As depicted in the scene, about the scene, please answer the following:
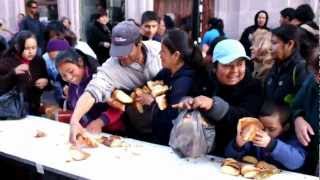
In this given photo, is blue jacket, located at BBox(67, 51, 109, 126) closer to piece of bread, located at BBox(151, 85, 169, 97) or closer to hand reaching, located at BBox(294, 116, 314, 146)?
piece of bread, located at BBox(151, 85, 169, 97)

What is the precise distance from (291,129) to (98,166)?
0.90m

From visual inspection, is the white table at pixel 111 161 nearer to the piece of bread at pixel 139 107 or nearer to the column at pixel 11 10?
the piece of bread at pixel 139 107

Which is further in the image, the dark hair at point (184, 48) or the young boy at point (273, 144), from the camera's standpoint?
the dark hair at point (184, 48)

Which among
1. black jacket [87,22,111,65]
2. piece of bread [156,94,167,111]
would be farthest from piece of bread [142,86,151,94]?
black jacket [87,22,111,65]

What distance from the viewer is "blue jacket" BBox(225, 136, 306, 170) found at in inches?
74.4

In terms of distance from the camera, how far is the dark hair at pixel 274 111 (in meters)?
2.00

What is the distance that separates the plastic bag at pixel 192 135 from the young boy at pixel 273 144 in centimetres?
12

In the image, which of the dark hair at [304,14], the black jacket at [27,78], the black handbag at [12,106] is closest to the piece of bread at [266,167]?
the black handbag at [12,106]

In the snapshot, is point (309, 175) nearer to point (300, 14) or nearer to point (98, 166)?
point (98, 166)

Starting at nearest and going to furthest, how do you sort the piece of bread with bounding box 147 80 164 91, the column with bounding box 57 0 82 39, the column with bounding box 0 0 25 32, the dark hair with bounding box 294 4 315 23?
the piece of bread with bounding box 147 80 164 91, the dark hair with bounding box 294 4 315 23, the column with bounding box 57 0 82 39, the column with bounding box 0 0 25 32

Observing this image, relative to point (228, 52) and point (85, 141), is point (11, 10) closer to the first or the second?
point (85, 141)

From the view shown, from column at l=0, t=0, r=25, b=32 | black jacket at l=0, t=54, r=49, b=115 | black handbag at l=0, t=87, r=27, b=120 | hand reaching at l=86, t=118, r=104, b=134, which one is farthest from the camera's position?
column at l=0, t=0, r=25, b=32

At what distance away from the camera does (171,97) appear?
2.28 meters

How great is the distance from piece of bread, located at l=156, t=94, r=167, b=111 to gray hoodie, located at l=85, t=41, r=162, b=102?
275mm
